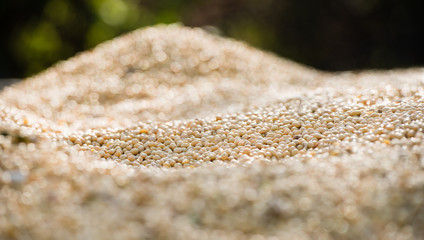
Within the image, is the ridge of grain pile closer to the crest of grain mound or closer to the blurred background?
the crest of grain mound

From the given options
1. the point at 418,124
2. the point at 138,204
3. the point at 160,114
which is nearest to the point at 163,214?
the point at 138,204

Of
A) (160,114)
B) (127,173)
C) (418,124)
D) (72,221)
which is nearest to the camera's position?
(72,221)

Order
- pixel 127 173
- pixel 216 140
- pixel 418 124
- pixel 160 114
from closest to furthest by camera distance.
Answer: pixel 127 173 → pixel 418 124 → pixel 216 140 → pixel 160 114

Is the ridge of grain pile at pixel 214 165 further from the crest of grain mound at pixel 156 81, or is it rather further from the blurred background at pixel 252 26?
the blurred background at pixel 252 26

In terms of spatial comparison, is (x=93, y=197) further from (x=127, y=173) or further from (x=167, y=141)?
(x=167, y=141)

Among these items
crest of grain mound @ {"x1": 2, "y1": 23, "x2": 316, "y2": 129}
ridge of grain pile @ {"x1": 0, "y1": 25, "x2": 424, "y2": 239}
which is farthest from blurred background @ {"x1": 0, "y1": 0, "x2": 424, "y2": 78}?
ridge of grain pile @ {"x1": 0, "y1": 25, "x2": 424, "y2": 239}

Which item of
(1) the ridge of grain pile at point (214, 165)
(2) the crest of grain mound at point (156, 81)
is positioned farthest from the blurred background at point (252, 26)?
(1) the ridge of grain pile at point (214, 165)
